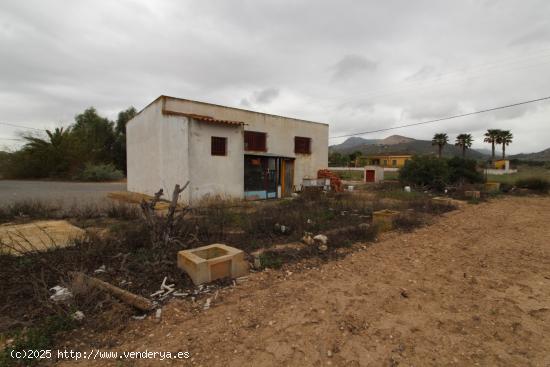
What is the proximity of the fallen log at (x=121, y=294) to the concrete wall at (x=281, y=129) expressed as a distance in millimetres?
9392

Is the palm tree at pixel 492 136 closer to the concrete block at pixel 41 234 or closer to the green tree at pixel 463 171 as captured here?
the green tree at pixel 463 171

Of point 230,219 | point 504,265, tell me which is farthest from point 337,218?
point 504,265

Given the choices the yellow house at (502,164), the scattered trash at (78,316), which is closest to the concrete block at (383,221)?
the scattered trash at (78,316)

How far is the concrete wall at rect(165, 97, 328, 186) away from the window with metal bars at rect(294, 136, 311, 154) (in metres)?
0.24

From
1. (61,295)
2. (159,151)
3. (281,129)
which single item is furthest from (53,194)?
(61,295)

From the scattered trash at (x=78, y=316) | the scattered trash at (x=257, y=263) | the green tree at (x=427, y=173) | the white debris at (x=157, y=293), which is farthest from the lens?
the green tree at (x=427, y=173)

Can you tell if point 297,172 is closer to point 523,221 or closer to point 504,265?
point 523,221

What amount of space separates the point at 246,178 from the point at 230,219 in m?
5.59

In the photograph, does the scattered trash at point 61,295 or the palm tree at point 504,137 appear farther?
the palm tree at point 504,137

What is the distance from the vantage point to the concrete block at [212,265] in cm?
360

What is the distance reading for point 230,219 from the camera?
7.22 m

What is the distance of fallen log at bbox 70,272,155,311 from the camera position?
2879mm

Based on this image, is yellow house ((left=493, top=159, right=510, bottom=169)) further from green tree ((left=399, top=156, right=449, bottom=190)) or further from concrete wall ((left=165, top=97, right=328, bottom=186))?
concrete wall ((left=165, top=97, right=328, bottom=186))

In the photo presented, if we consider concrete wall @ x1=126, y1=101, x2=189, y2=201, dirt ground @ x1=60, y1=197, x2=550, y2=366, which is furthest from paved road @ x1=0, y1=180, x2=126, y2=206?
dirt ground @ x1=60, y1=197, x2=550, y2=366
